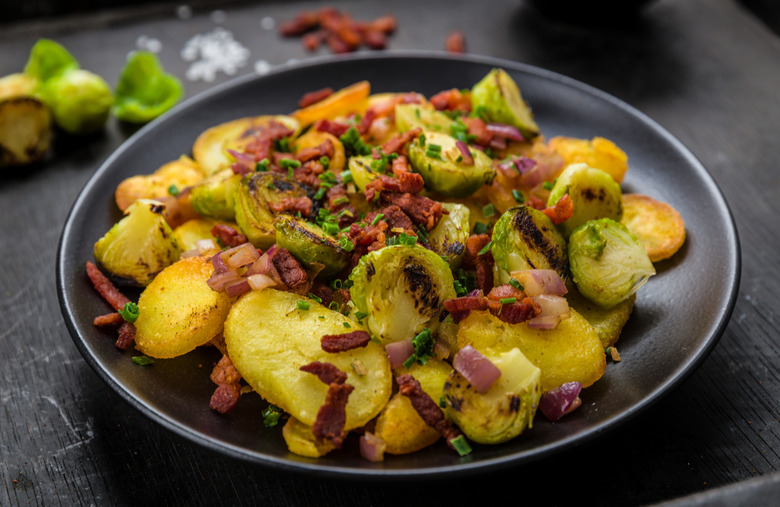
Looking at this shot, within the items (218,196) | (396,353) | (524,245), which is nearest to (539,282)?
(524,245)

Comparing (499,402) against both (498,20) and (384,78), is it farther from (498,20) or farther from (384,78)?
(498,20)

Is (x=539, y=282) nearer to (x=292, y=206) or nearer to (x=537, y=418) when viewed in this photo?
(x=537, y=418)

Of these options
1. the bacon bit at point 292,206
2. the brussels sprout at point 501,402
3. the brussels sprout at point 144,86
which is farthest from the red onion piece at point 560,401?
the brussels sprout at point 144,86

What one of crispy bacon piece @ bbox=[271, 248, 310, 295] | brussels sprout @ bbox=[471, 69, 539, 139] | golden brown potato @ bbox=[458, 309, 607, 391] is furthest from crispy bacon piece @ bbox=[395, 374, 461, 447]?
brussels sprout @ bbox=[471, 69, 539, 139]

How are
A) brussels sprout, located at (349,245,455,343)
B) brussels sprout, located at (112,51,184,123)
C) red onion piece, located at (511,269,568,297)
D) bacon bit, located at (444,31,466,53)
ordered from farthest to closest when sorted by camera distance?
bacon bit, located at (444,31,466,53) < brussels sprout, located at (112,51,184,123) < red onion piece, located at (511,269,568,297) < brussels sprout, located at (349,245,455,343)

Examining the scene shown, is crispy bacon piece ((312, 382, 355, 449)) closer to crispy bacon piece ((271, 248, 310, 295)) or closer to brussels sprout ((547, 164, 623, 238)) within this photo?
crispy bacon piece ((271, 248, 310, 295))

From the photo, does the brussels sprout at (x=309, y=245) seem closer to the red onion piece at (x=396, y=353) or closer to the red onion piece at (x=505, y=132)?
the red onion piece at (x=396, y=353)
